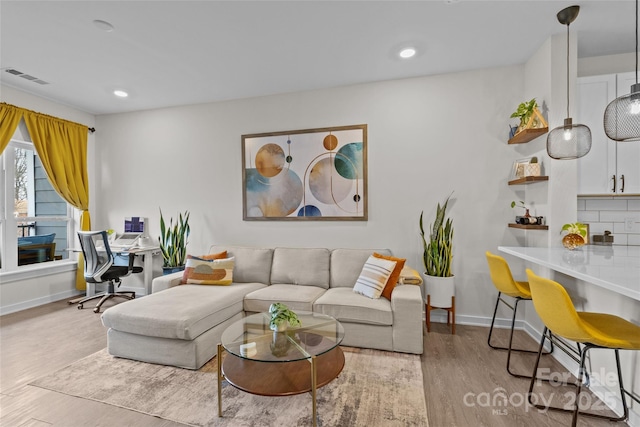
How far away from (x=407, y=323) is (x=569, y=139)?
1880 millimetres

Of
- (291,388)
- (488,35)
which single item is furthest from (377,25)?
(291,388)

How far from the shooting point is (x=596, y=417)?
1.82 metres

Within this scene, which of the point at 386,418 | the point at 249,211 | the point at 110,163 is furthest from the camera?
the point at 110,163

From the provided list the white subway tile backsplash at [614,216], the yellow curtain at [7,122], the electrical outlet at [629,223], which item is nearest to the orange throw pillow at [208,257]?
the yellow curtain at [7,122]

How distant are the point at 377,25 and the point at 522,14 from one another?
3.70ft

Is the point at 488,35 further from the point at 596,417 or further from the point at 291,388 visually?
the point at 291,388

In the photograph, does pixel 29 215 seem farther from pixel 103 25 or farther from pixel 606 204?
pixel 606 204

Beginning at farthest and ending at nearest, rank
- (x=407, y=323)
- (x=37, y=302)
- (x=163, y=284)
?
(x=37, y=302) < (x=163, y=284) < (x=407, y=323)

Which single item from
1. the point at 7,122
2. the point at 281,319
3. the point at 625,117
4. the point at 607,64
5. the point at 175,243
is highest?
the point at 607,64

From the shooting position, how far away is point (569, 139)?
7.24 feet

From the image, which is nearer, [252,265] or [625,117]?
[625,117]

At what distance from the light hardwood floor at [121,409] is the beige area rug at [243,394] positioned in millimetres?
78

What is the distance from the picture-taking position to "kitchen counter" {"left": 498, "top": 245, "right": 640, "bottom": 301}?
1.34m

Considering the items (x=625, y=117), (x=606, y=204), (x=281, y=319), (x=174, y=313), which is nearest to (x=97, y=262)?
(x=174, y=313)
